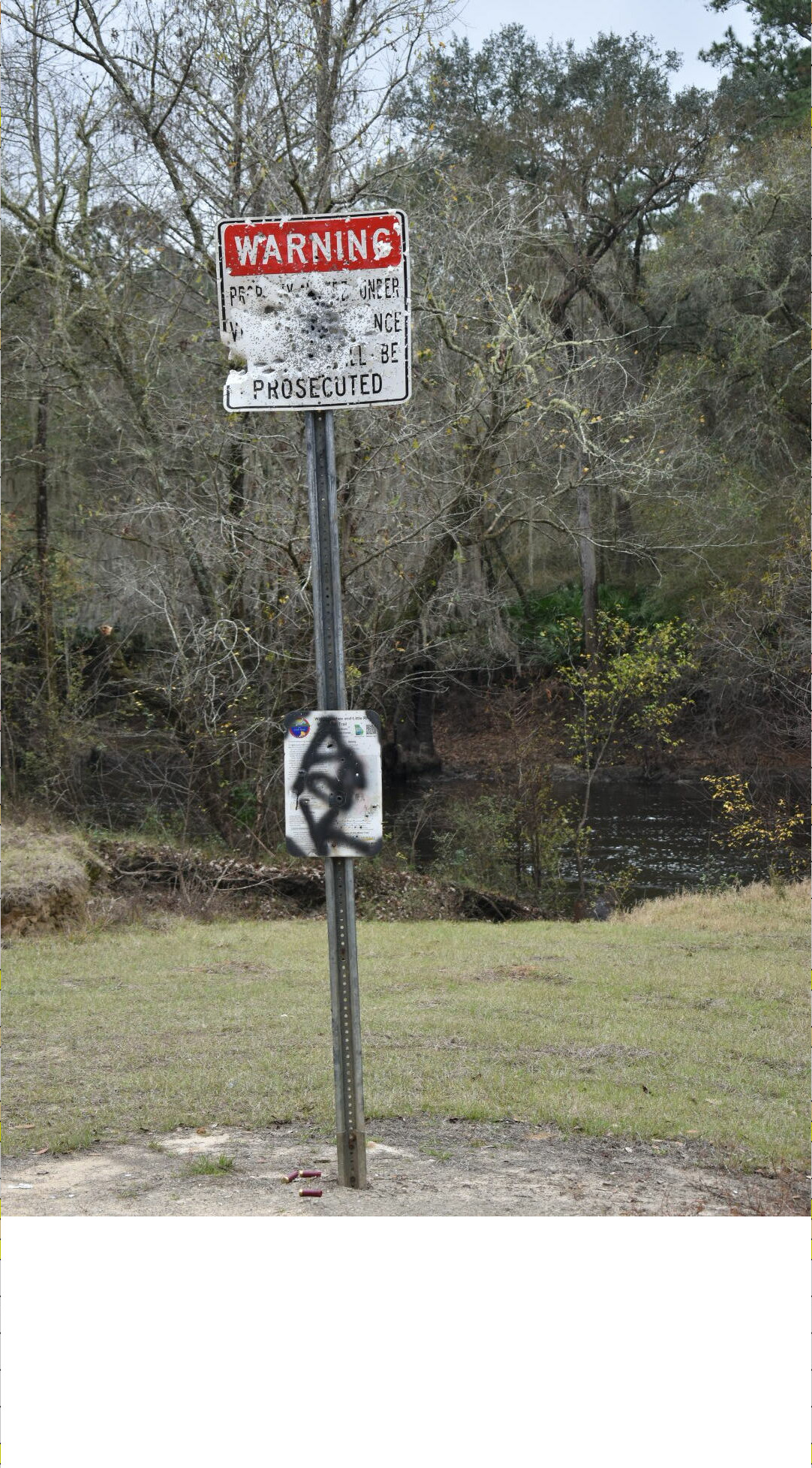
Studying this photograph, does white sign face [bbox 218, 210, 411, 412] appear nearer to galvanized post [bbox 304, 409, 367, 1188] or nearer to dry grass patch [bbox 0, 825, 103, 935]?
galvanized post [bbox 304, 409, 367, 1188]

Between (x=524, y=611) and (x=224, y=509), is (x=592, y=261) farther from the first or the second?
(x=224, y=509)

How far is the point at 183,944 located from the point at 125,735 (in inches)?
297

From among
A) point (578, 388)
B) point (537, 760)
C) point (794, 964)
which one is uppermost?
point (578, 388)

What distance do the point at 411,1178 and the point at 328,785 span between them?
1.77m

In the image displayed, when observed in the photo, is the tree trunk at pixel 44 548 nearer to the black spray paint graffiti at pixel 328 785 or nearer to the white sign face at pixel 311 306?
the white sign face at pixel 311 306

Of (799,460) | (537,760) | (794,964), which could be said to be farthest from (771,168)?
(794,964)

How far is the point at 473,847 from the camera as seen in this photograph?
1962cm

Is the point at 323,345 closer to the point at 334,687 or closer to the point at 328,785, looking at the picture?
the point at 334,687

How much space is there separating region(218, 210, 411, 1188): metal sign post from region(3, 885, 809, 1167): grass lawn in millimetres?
2432

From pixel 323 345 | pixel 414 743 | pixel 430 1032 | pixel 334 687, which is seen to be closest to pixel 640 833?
pixel 414 743

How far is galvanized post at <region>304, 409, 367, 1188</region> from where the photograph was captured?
4.22m

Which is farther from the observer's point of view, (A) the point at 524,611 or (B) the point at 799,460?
(A) the point at 524,611

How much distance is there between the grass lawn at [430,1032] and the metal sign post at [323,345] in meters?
2.43

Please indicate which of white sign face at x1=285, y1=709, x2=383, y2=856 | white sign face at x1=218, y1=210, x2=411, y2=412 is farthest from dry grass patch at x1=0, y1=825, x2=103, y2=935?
white sign face at x1=218, y1=210, x2=411, y2=412
